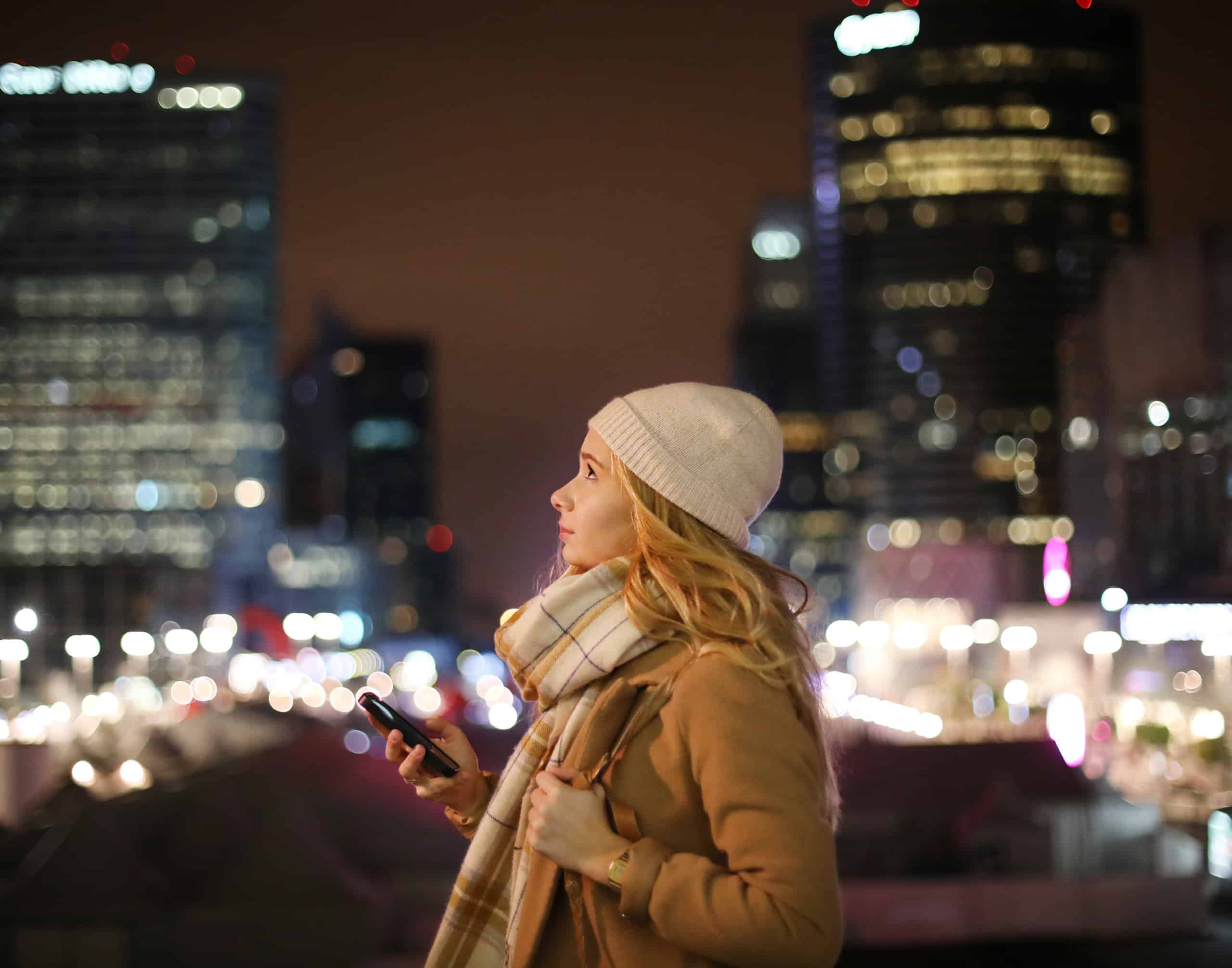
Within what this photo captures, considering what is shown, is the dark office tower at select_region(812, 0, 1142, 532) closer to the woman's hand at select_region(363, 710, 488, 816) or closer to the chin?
the woman's hand at select_region(363, 710, 488, 816)

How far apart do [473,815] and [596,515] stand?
0.78 m

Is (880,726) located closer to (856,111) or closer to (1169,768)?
(1169,768)

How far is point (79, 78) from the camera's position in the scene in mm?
137125

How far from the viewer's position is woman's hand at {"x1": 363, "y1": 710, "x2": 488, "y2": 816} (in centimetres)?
295

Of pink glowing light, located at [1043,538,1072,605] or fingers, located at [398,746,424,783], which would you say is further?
pink glowing light, located at [1043,538,1072,605]

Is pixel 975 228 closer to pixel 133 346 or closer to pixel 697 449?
pixel 133 346

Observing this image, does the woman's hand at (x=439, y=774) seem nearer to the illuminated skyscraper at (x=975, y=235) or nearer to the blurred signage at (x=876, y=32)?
the illuminated skyscraper at (x=975, y=235)

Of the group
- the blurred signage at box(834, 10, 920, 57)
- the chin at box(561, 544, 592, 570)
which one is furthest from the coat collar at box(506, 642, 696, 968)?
the blurred signage at box(834, 10, 920, 57)

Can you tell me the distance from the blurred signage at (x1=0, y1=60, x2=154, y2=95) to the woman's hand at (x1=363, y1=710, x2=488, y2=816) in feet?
429

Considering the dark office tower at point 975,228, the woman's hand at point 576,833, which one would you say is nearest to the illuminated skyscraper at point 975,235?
the dark office tower at point 975,228

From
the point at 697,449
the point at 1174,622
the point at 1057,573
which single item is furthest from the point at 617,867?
the point at 1057,573

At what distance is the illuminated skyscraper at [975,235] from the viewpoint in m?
152

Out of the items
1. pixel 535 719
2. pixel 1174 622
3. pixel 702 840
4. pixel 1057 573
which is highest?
pixel 535 719

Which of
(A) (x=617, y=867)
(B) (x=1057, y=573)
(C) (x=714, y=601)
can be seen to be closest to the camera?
(A) (x=617, y=867)
